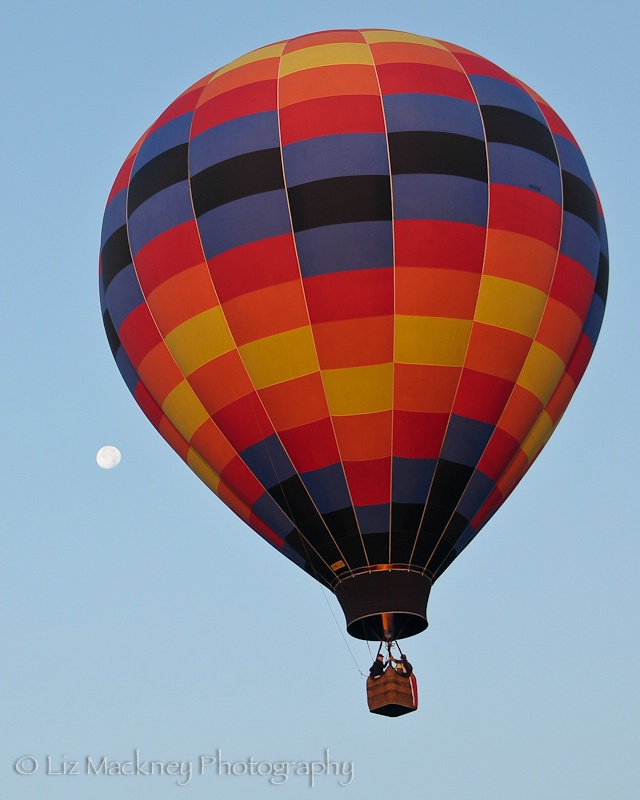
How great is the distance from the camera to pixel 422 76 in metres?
17.8

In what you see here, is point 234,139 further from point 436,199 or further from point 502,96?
point 502,96

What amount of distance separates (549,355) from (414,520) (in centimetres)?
231

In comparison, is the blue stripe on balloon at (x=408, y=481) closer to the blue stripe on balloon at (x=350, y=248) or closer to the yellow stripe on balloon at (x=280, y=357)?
the yellow stripe on balloon at (x=280, y=357)

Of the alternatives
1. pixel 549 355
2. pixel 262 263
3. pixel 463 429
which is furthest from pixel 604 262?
pixel 262 263

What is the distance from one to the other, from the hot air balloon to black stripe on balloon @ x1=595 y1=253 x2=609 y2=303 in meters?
0.42

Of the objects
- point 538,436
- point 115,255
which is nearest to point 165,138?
point 115,255

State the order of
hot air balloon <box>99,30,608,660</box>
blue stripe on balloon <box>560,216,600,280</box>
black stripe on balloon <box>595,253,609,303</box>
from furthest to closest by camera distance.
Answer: black stripe on balloon <box>595,253,609,303</box>
blue stripe on balloon <box>560,216,600,280</box>
hot air balloon <box>99,30,608,660</box>

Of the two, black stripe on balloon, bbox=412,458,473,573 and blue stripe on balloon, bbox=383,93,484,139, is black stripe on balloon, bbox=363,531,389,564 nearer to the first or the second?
black stripe on balloon, bbox=412,458,473,573

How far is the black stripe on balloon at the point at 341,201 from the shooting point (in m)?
16.8

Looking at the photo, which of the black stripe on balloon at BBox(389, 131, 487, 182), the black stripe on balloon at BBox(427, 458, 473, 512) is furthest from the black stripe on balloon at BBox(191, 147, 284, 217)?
the black stripe on balloon at BBox(427, 458, 473, 512)

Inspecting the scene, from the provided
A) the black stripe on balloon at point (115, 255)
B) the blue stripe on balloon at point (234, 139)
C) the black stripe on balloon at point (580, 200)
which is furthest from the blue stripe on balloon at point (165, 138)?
the black stripe on balloon at point (580, 200)

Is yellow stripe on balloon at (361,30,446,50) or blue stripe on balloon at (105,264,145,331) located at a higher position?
yellow stripe on balloon at (361,30,446,50)

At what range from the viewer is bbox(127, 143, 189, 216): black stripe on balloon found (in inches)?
699

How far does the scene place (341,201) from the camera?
55.3 feet
